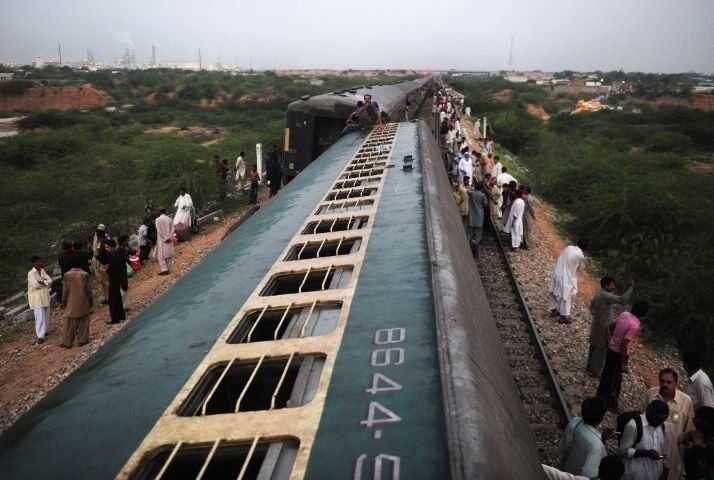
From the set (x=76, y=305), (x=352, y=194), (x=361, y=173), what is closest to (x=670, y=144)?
(x=361, y=173)

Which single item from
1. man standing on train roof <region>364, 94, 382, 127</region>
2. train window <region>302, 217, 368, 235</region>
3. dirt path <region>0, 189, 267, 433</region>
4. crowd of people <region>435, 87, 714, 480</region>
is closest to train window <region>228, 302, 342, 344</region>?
crowd of people <region>435, 87, 714, 480</region>

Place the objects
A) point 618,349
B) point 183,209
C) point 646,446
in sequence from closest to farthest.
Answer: point 646,446
point 618,349
point 183,209

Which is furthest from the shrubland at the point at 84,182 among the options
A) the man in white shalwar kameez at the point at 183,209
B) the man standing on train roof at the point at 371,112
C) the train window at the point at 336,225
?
the train window at the point at 336,225

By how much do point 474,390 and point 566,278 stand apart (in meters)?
5.57

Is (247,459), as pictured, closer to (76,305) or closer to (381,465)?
(381,465)

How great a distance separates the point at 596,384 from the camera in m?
5.98

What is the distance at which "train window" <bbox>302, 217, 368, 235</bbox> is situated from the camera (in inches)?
201

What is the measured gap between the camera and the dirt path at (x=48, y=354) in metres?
6.34

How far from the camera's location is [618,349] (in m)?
5.10

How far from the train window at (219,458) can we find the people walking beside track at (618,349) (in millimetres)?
4148

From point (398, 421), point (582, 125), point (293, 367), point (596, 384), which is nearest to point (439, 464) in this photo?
point (398, 421)

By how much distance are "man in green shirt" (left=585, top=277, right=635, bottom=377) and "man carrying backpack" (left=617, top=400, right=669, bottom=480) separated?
2.02 metres

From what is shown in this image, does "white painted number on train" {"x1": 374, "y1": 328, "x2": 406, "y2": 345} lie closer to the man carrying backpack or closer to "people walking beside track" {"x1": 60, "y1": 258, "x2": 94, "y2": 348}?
the man carrying backpack

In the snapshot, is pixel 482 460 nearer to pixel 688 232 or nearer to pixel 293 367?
pixel 293 367
